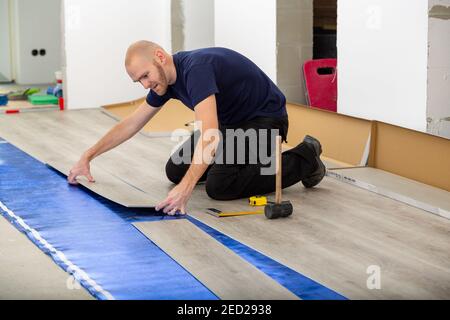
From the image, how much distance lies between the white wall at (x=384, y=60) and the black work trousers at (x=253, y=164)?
32.7 inches

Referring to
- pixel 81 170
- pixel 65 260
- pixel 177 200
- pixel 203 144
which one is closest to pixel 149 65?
pixel 203 144

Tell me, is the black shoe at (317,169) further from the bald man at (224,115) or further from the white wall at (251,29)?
the white wall at (251,29)

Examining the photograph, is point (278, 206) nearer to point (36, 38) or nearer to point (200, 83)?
point (200, 83)

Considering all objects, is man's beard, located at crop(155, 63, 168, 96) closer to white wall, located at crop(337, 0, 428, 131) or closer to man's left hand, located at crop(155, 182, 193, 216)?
man's left hand, located at crop(155, 182, 193, 216)

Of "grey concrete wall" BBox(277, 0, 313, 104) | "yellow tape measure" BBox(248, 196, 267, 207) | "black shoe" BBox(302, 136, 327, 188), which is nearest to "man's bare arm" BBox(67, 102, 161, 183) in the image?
"yellow tape measure" BBox(248, 196, 267, 207)

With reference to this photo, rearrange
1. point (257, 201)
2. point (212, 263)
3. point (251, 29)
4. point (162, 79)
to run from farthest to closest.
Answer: point (251, 29)
point (257, 201)
point (162, 79)
point (212, 263)

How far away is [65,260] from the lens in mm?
3449

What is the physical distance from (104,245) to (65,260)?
Answer: 10.0 inches

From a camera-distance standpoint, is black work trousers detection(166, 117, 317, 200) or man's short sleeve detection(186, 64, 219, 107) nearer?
man's short sleeve detection(186, 64, 219, 107)

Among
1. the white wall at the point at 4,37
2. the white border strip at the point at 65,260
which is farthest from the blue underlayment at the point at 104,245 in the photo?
the white wall at the point at 4,37

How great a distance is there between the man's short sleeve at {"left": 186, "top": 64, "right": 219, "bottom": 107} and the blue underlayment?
591 millimetres

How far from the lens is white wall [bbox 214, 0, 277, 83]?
6613mm

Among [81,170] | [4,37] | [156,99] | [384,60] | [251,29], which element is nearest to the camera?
[156,99]
